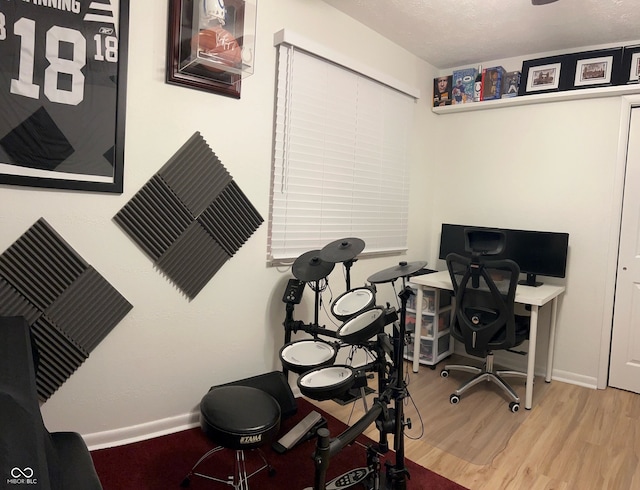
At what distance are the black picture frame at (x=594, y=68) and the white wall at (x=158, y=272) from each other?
1.94 meters

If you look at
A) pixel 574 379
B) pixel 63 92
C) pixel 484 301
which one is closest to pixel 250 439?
pixel 63 92

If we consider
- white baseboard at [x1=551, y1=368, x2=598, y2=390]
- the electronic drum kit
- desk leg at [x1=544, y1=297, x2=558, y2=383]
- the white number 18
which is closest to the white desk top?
desk leg at [x1=544, y1=297, x2=558, y2=383]

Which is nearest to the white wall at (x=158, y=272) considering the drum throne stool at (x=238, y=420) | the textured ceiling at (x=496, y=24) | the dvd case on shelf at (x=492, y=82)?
the textured ceiling at (x=496, y=24)

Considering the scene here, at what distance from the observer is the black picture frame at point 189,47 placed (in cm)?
218

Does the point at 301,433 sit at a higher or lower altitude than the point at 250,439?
lower

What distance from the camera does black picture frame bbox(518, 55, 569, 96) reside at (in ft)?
11.5

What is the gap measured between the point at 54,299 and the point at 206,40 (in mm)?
1452

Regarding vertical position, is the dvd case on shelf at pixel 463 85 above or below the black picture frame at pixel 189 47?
above

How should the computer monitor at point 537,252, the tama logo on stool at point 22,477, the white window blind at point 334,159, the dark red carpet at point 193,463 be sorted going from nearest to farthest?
the tama logo on stool at point 22,477 → the dark red carpet at point 193,463 → the white window blind at point 334,159 → the computer monitor at point 537,252

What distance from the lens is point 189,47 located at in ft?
7.23

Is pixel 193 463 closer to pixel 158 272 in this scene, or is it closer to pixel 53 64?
pixel 158 272

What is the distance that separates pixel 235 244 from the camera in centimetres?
259

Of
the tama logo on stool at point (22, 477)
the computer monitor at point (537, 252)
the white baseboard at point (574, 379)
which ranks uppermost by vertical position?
the computer monitor at point (537, 252)

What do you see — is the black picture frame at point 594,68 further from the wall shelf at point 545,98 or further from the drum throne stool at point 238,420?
the drum throne stool at point 238,420
